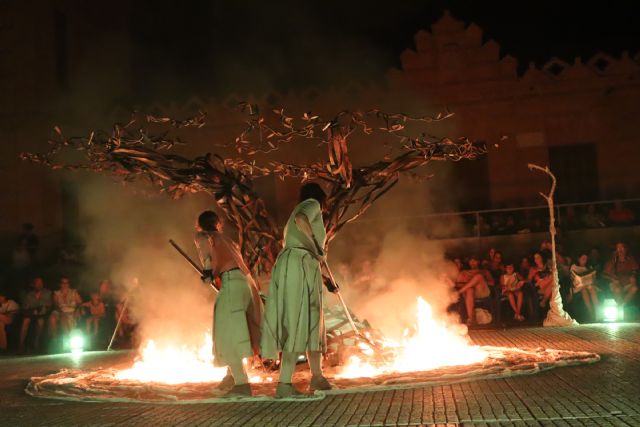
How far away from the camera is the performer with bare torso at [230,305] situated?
7.79 metres

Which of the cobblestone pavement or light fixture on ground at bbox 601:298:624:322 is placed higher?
light fixture on ground at bbox 601:298:624:322

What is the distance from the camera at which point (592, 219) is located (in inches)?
774

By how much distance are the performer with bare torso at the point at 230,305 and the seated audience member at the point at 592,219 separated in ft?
43.4

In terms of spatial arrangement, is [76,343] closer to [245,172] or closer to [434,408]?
[245,172]

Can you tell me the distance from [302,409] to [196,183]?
329cm

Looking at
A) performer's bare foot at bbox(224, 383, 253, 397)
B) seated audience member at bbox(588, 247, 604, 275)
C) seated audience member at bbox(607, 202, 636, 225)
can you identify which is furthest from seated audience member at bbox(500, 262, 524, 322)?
performer's bare foot at bbox(224, 383, 253, 397)

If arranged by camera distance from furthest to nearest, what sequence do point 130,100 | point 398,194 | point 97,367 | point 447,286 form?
point 130,100 → point 398,194 → point 447,286 → point 97,367

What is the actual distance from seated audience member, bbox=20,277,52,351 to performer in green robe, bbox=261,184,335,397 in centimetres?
1002

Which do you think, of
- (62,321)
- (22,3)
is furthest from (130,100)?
(62,321)

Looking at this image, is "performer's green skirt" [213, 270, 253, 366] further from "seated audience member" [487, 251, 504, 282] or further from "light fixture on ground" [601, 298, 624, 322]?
"seated audience member" [487, 251, 504, 282]

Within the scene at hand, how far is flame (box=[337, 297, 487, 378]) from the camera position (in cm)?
916

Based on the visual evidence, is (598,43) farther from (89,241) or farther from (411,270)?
(89,241)

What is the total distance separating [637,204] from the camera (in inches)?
795

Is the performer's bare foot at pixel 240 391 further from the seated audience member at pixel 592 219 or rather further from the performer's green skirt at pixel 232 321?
the seated audience member at pixel 592 219
